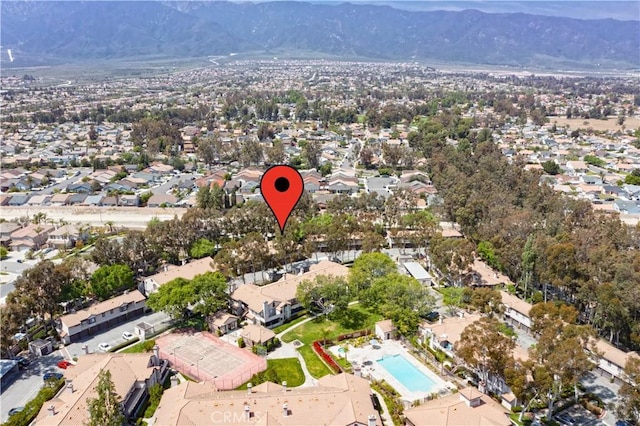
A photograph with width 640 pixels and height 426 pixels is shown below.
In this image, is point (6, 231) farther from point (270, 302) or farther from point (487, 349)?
point (487, 349)

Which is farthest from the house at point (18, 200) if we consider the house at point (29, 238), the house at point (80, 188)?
the house at point (29, 238)

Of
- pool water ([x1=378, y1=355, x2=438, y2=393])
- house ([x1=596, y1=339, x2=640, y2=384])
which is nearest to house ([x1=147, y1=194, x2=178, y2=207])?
pool water ([x1=378, y1=355, x2=438, y2=393])

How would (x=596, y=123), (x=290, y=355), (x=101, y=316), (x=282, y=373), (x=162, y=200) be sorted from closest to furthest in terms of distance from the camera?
(x=282, y=373), (x=290, y=355), (x=101, y=316), (x=162, y=200), (x=596, y=123)

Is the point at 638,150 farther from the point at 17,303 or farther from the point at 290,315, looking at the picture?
the point at 17,303

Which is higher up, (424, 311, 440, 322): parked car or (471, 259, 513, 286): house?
(471, 259, 513, 286): house

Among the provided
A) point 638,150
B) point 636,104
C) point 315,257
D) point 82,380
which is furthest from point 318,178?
point 636,104

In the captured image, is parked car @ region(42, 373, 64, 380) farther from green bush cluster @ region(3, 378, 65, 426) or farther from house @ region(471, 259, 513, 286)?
house @ region(471, 259, 513, 286)

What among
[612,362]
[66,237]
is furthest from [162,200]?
[612,362]
